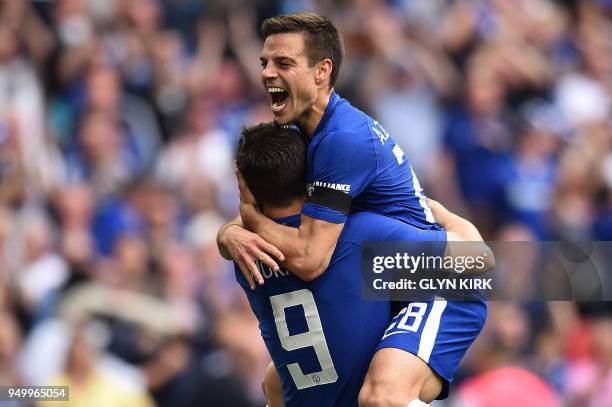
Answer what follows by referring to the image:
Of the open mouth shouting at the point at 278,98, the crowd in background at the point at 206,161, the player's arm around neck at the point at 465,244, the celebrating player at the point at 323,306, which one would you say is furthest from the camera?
the crowd in background at the point at 206,161

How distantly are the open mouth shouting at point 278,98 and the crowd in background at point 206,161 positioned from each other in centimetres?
377

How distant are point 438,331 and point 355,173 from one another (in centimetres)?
86

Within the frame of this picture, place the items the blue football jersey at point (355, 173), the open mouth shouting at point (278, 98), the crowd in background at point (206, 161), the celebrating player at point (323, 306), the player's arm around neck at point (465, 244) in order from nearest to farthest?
the blue football jersey at point (355, 173) < the celebrating player at point (323, 306) < the open mouth shouting at point (278, 98) < the player's arm around neck at point (465, 244) < the crowd in background at point (206, 161)

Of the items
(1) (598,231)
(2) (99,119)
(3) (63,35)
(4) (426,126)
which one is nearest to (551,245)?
(1) (598,231)

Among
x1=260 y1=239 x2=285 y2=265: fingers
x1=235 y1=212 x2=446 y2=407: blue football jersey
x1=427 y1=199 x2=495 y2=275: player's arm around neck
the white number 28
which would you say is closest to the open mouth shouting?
x1=235 y1=212 x2=446 y2=407: blue football jersey

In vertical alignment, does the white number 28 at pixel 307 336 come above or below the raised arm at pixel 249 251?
below

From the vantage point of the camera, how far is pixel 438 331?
18.6ft

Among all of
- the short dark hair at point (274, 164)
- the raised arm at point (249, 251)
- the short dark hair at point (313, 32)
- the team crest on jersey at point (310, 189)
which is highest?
the short dark hair at point (313, 32)

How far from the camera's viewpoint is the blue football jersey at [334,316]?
18.2 feet

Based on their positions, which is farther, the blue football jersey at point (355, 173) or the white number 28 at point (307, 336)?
the white number 28 at point (307, 336)

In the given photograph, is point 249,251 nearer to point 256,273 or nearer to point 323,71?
point 256,273

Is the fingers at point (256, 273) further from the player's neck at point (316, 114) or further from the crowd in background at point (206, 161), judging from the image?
the crowd in background at point (206, 161)

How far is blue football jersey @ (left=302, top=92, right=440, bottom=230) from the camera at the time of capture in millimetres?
5391

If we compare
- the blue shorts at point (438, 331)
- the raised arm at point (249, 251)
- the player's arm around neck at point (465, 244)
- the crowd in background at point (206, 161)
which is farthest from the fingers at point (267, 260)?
the crowd in background at point (206, 161)
